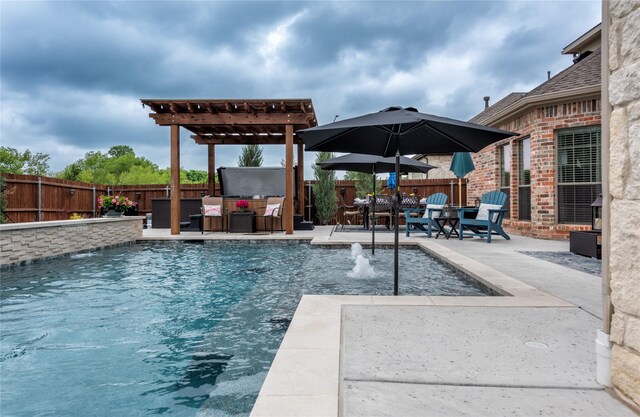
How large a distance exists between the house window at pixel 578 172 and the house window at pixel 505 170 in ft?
4.97

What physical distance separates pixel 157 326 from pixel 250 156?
11405 mm

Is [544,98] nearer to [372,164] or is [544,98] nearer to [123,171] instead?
[372,164]

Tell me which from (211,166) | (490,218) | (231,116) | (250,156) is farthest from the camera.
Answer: (250,156)

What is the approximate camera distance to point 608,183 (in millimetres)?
1622

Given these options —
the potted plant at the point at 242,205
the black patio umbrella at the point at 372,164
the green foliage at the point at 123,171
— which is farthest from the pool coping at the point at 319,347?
the green foliage at the point at 123,171

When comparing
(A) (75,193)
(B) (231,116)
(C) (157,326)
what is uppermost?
(B) (231,116)

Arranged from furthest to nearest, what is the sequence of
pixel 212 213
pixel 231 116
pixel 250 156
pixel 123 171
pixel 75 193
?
pixel 123 171
pixel 250 156
pixel 75 193
pixel 212 213
pixel 231 116

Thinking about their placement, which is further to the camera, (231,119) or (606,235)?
(231,119)

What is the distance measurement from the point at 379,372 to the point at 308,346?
46 centimetres

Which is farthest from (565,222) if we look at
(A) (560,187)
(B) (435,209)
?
(B) (435,209)

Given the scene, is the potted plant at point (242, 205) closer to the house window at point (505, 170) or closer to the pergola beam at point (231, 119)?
the pergola beam at point (231, 119)

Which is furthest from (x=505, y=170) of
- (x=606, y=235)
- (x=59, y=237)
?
(x=59, y=237)

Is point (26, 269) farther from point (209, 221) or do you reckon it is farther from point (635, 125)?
point (635, 125)

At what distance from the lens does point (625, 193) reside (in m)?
1.49
